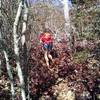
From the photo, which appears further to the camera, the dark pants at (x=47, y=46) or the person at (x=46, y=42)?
the dark pants at (x=47, y=46)

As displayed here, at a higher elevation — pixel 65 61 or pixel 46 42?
pixel 46 42

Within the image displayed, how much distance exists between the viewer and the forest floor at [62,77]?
14.7 meters

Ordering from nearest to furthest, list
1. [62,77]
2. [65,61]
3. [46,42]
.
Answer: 1. [62,77]
2. [46,42]
3. [65,61]

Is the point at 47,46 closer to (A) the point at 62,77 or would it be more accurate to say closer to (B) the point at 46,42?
(B) the point at 46,42

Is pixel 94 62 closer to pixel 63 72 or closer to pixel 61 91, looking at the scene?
pixel 63 72

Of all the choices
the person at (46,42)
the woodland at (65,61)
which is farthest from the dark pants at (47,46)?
the woodland at (65,61)

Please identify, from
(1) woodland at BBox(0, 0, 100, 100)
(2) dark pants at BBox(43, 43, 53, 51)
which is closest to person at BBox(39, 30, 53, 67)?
(2) dark pants at BBox(43, 43, 53, 51)

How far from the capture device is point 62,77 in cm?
1582

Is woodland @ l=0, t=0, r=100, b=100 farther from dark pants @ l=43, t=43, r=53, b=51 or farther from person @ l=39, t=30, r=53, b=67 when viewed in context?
dark pants @ l=43, t=43, r=53, b=51

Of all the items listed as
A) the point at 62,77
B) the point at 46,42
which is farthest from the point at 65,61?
the point at 46,42

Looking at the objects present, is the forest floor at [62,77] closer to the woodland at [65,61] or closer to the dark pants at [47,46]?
the woodland at [65,61]

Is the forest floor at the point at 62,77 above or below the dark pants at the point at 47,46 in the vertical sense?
below

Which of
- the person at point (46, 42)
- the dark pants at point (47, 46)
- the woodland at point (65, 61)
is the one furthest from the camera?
the dark pants at point (47, 46)

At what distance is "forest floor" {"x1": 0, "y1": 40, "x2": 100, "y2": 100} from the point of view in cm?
1466
